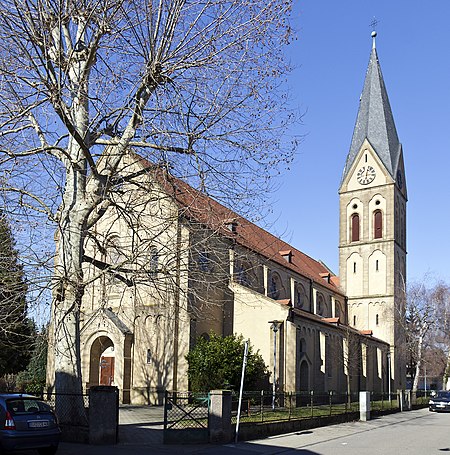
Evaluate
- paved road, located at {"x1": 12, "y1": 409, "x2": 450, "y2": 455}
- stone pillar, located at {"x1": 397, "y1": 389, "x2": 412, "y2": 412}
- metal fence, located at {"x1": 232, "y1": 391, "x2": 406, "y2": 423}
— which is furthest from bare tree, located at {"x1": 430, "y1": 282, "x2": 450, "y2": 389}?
paved road, located at {"x1": 12, "y1": 409, "x2": 450, "y2": 455}

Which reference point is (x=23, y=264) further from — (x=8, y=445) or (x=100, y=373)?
(x=100, y=373)

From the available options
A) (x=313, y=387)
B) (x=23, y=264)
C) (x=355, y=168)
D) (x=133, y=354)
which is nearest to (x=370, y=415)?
(x=313, y=387)

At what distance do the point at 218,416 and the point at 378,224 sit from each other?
136ft

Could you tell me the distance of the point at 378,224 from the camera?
55062mm

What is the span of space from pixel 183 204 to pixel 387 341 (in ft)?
137

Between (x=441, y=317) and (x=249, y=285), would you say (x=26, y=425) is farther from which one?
(x=441, y=317)

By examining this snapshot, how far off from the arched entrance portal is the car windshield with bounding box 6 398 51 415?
58.2 ft

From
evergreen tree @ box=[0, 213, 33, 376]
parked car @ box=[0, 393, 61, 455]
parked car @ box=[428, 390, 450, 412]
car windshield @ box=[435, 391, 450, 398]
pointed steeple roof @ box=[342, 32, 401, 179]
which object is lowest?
parked car @ box=[428, 390, 450, 412]

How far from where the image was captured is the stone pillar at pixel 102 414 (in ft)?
49.0

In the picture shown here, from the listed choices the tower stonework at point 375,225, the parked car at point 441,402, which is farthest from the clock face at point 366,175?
the parked car at point 441,402

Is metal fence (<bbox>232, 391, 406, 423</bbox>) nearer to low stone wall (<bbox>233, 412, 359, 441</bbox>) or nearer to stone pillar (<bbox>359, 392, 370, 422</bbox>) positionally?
low stone wall (<bbox>233, 412, 359, 441</bbox>)

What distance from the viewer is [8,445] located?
1215cm

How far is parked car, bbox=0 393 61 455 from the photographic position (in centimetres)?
1224

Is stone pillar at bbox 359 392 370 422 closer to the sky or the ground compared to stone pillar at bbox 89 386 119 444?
closer to the ground
